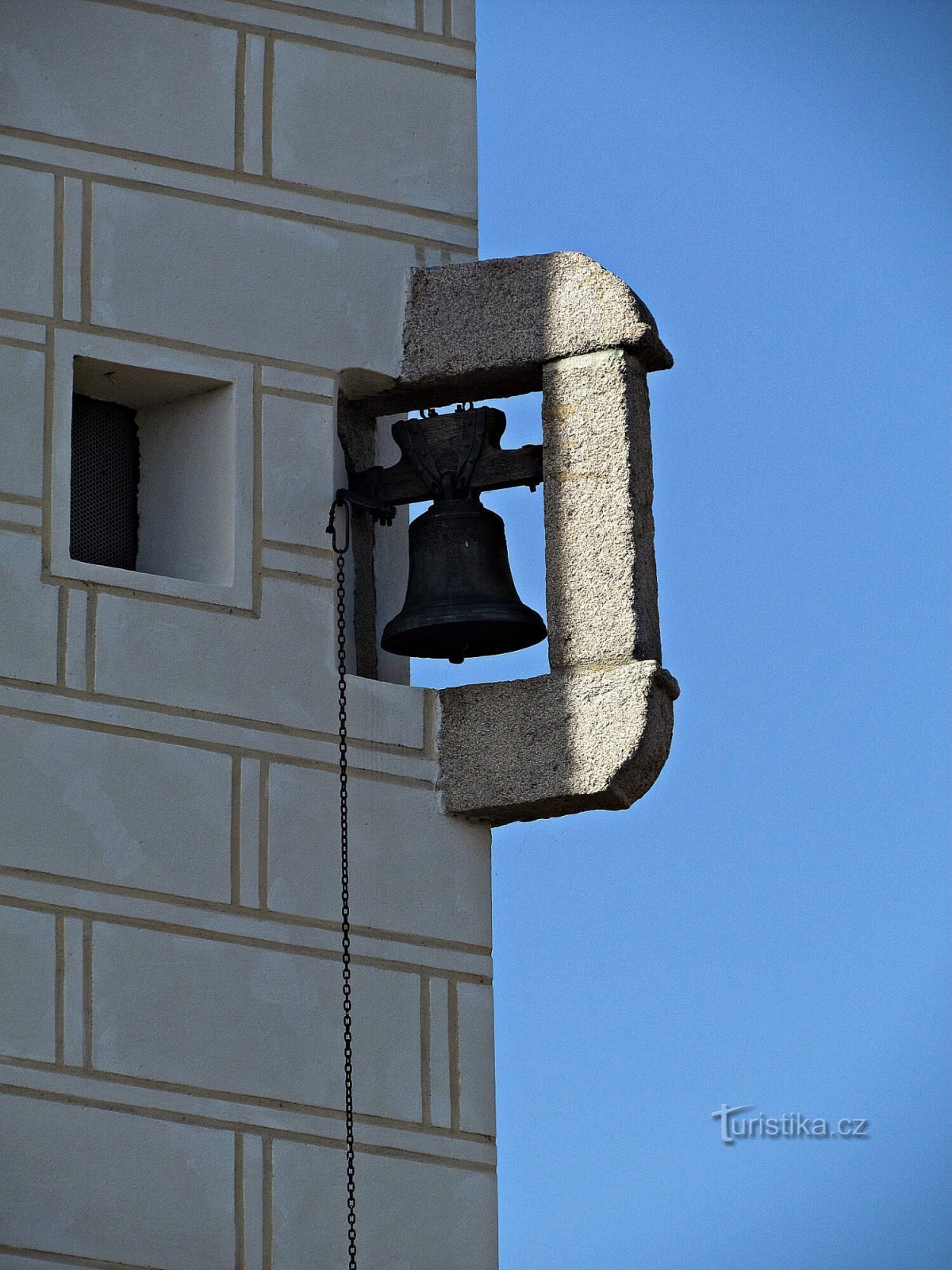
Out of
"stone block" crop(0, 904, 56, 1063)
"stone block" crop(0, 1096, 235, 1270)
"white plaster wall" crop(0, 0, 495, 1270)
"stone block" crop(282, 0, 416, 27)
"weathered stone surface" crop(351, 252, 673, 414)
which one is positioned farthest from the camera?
"stone block" crop(282, 0, 416, 27)

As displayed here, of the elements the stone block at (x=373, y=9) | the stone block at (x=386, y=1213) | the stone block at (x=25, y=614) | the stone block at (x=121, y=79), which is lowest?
the stone block at (x=386, y=1213)

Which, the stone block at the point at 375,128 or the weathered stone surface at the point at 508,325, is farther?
the stone block at the point at 375,128

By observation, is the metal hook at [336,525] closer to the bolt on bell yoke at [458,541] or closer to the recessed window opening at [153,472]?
the bolt on bell yoke at [458,541]

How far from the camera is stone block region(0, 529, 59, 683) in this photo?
8.84m

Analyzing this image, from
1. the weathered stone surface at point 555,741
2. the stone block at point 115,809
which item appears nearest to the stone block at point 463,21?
the weathered stone surface at point 555,741

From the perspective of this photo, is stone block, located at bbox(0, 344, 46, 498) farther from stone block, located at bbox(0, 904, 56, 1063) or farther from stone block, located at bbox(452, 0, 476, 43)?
stone block, located at bbox(452, 0, 476, 43)

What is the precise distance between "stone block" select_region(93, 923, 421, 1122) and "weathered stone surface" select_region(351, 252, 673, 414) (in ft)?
6.08

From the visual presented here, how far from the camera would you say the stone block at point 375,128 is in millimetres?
9797

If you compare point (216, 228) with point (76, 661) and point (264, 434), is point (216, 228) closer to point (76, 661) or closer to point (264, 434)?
point (264, 434)

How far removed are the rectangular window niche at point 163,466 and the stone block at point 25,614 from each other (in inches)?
10.3

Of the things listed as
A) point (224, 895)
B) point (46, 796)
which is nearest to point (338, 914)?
point (224, 895)

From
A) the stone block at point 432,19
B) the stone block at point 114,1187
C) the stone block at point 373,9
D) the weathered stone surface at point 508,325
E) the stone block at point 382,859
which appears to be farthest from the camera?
the stone block at point 432,19

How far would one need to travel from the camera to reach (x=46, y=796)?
28.8ft

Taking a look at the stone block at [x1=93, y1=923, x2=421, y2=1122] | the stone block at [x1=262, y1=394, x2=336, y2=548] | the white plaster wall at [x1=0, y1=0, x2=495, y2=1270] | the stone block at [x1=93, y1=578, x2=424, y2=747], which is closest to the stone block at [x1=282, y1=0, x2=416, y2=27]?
the white plaster wall at [x1=0, y1=0, x2=495, y2=1270]
